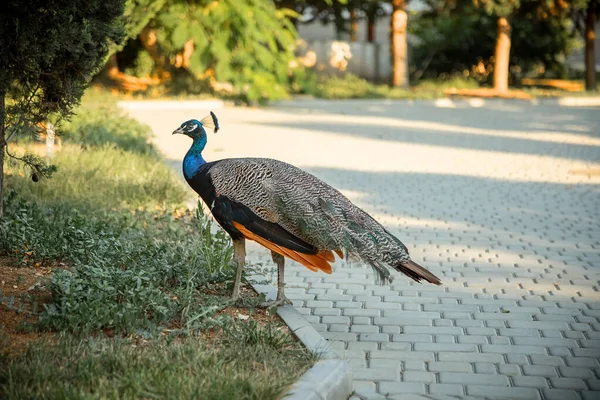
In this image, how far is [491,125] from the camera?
20922 mm

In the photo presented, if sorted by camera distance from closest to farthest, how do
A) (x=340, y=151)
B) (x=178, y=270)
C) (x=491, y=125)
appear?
(x=178, y=270) → (x=340, y=151) → (x=491, y=125)

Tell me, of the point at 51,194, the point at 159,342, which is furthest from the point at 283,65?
the point at 159,342

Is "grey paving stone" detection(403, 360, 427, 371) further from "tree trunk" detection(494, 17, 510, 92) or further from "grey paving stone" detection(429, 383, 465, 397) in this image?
"tree trunk" detection(494, 17, 510, 92)

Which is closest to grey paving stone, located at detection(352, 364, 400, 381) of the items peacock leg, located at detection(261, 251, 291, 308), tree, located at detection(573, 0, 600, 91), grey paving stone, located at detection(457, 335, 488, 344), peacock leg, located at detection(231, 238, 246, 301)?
grey paving stone, located at detection(457, 335, 488, 344)

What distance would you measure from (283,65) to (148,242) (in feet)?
58.3

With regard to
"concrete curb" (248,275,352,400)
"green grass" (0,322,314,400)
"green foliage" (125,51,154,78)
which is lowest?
"concrete curb" (248,275,352,400)

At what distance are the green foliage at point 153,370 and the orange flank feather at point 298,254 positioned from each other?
728mm

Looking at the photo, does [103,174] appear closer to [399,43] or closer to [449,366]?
[449,366]

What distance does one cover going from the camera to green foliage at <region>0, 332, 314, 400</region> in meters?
4.15

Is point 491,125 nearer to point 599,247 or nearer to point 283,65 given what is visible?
point 283,65

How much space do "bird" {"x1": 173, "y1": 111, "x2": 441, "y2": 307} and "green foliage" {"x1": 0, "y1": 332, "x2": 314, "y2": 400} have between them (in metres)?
0.80

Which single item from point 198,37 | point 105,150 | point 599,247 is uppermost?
point 198,37

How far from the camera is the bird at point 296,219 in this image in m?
5.55

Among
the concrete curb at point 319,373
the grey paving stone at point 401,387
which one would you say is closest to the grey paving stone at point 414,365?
the grey paving stone at point 401,387
